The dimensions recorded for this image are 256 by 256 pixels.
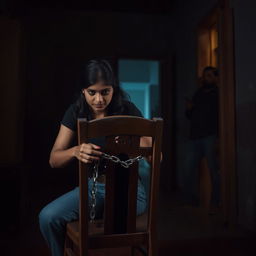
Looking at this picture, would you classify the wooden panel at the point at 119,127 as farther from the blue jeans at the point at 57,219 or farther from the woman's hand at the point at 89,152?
the blue jeans at the point at 57,219

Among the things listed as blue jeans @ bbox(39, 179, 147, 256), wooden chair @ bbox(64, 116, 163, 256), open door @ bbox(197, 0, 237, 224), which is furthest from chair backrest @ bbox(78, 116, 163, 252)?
open door @ bbox(197, 0, 237, 224)

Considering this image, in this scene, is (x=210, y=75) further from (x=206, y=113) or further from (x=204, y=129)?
(x=204, y=129)

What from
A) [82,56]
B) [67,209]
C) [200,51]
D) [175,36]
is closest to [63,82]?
[82,56]

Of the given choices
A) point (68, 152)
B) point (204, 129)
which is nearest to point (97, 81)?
point (68, 152)

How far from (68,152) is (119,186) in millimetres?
274

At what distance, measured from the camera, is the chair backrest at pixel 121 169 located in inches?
45.6

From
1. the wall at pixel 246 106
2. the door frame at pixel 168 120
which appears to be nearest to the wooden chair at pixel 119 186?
the wall at pixel 246 106

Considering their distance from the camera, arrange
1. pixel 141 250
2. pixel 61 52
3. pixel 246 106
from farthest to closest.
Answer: pixel 61 52 → pixel 246 106 → pixel 141 250

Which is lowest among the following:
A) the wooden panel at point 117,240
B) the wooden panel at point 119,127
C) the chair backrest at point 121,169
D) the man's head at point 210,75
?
the wooden panel at point 117,240

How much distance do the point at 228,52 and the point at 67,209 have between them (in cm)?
218

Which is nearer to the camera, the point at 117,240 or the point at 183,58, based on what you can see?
the point at 117,240

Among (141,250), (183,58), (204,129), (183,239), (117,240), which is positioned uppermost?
(183,58)

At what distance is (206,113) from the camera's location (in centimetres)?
372

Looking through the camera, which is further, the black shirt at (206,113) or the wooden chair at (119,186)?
the black shirt at (206,113)
